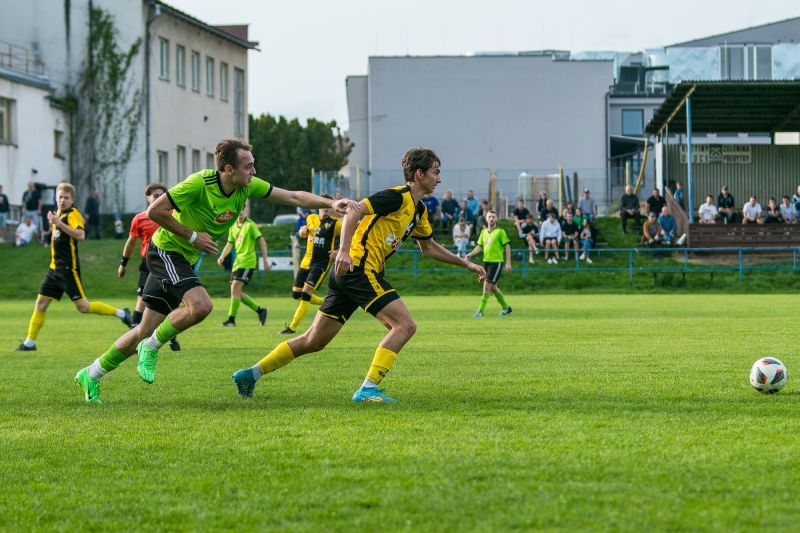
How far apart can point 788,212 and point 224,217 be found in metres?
34.5

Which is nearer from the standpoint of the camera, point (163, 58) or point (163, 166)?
point (163, 58)

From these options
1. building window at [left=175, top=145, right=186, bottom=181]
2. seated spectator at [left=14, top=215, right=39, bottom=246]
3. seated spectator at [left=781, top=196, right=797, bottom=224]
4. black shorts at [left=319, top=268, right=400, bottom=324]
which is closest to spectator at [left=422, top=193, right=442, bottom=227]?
A: seated spectator at [left=781, top=196, right=797, bottom=224]

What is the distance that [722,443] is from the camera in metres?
6.65

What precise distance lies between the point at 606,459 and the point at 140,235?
33.0 feet

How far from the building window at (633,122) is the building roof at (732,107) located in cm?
2480

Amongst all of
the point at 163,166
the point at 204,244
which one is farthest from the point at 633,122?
the point at 204,244

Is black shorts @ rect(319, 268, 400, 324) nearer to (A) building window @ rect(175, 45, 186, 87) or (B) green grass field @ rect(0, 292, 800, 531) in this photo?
(B) green grass field @ rect(0, 292, 800, 531)

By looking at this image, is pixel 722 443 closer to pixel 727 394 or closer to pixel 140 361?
pixel 727 394

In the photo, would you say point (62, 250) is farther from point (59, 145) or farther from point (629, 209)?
point (59, 145)

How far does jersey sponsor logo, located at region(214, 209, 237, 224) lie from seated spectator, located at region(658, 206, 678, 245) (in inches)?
1211

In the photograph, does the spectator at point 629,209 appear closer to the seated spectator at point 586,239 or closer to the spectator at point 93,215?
the seated spectator at point 586,239

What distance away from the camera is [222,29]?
196ft

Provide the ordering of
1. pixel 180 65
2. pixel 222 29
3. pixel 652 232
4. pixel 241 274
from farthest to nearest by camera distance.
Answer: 1. pixel 222 29
2. pixel 180 65
3. pixel 652 232
4. pixel 241 274

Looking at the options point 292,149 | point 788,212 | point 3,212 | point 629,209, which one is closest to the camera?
point 788,212
